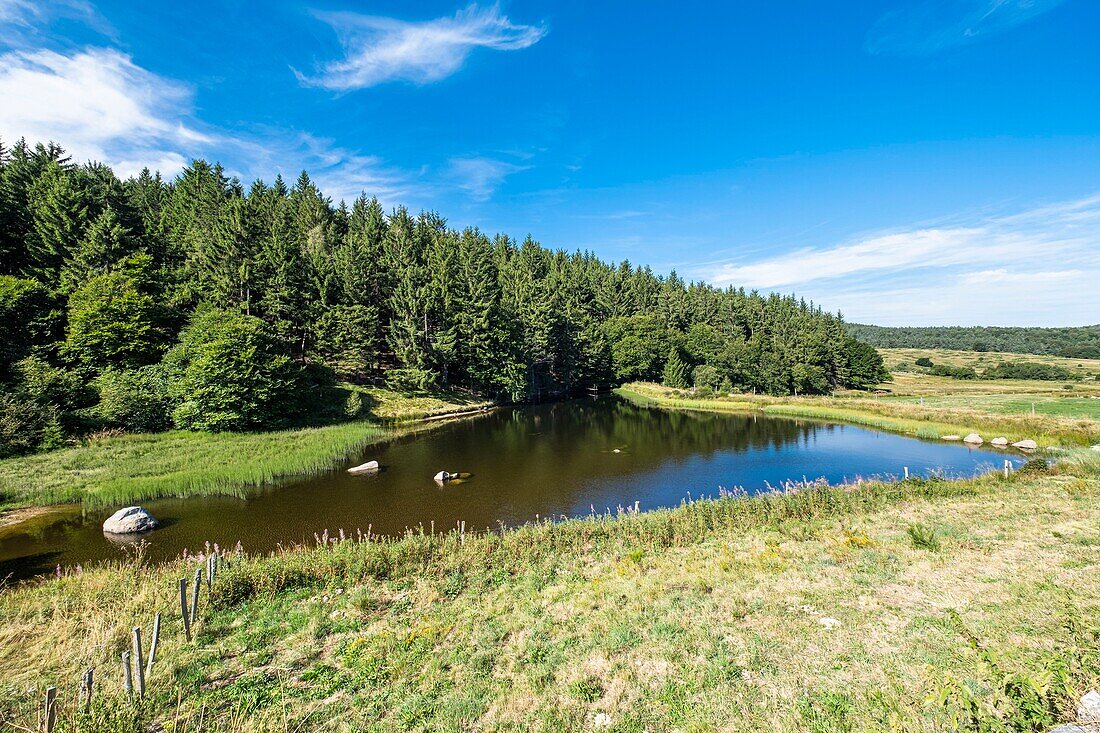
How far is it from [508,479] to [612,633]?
65.3 feet

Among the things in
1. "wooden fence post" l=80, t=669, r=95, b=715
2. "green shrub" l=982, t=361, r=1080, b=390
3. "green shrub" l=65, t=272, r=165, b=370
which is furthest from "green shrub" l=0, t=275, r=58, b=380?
"green shrub" l=982, t=361, r=1080, b=390

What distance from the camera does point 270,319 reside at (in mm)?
57500

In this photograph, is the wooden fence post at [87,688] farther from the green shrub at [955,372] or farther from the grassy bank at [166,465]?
the green shrub at [955,372]

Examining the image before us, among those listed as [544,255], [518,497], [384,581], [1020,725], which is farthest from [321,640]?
[544,255]

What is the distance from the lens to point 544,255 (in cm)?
12031

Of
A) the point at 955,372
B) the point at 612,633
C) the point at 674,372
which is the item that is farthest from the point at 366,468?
the point at 955,372

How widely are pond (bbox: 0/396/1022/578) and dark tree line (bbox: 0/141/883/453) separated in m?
14.8

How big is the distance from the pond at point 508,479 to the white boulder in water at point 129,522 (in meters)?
0.73

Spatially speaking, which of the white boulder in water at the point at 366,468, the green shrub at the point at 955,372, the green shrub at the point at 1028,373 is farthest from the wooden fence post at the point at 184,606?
the green shrub at the point at 955,372

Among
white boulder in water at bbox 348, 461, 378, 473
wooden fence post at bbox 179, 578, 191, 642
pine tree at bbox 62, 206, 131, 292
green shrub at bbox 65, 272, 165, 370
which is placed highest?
pine tree at bbox 62, 206, 131, 292

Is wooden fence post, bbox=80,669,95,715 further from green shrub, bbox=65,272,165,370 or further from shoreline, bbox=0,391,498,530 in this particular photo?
green shrub, bbox=65,272,165,370

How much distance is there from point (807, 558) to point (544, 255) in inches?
4430

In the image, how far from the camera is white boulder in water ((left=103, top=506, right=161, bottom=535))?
1989cm

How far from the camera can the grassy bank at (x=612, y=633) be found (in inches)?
284
